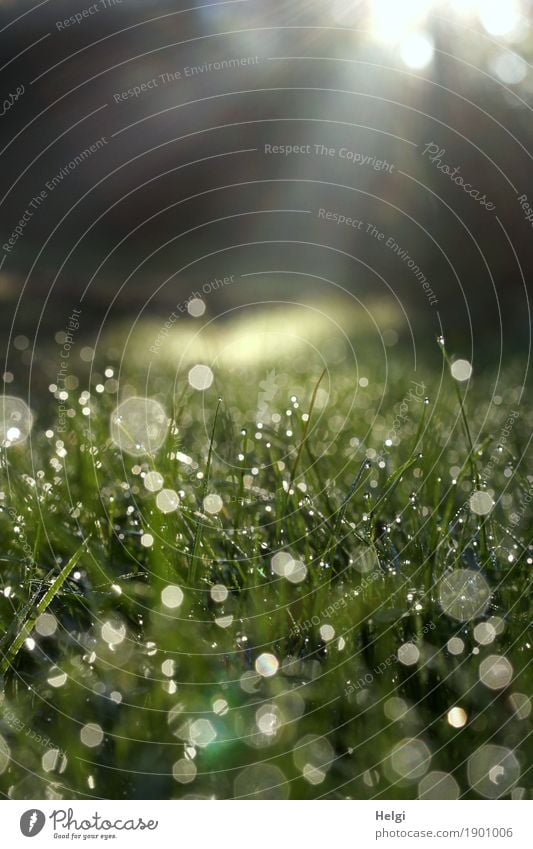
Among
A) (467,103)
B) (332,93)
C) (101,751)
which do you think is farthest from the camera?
(467,103)

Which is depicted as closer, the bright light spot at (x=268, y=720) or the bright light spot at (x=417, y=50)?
the bright light spot at (x=268, y=720)

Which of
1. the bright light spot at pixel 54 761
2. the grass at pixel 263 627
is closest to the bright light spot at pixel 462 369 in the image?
the grass at pixel 263 627

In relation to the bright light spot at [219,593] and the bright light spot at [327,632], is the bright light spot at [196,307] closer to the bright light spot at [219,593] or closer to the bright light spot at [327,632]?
the bright light spot at [219,593]

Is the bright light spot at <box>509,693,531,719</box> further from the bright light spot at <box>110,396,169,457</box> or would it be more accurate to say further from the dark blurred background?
the dark blurred background

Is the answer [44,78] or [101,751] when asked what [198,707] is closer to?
[101,751]
